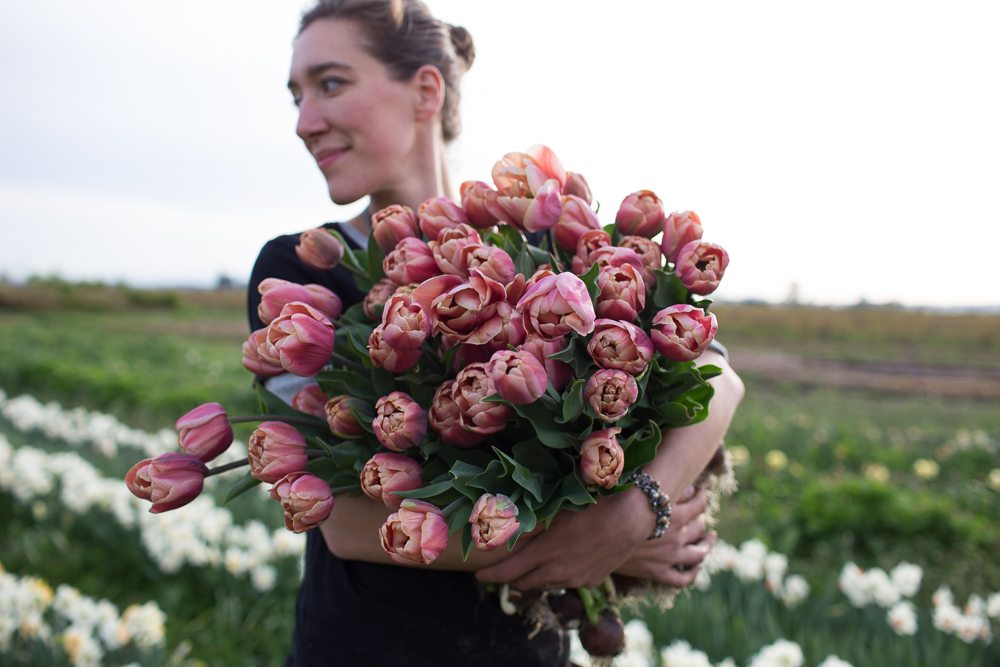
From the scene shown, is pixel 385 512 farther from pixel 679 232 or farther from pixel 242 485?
pixel 679 232

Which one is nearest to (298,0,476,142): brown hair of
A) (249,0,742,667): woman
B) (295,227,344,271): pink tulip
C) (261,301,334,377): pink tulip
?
(249,0,742,667): woman

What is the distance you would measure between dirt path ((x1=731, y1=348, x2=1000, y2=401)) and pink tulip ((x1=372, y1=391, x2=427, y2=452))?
14.6 m

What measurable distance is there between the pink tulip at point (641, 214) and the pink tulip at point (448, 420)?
33 centimetres

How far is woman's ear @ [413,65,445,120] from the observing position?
1.45 meters

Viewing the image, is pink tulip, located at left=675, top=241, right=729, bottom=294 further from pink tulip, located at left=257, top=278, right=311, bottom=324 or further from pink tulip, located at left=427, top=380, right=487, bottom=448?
pink tulip, located at left=257, top=278, right=311, bottom=324

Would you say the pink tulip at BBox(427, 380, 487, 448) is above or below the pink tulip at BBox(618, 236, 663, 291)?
below

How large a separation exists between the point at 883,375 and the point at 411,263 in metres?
19.1

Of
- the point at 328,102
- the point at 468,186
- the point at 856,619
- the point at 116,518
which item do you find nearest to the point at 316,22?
the point at 328,102

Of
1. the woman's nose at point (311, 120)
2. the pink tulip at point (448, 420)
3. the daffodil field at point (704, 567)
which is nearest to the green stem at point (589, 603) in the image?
the daffodil field at point (704, 567)

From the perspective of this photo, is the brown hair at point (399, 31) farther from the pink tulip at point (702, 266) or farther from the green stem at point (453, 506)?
the green stem at point (453, 506)

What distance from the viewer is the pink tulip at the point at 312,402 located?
97cm

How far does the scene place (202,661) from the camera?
2.44 metres

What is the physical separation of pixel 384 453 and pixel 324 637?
0.56 metres

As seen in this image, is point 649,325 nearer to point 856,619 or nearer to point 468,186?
point 468,186
